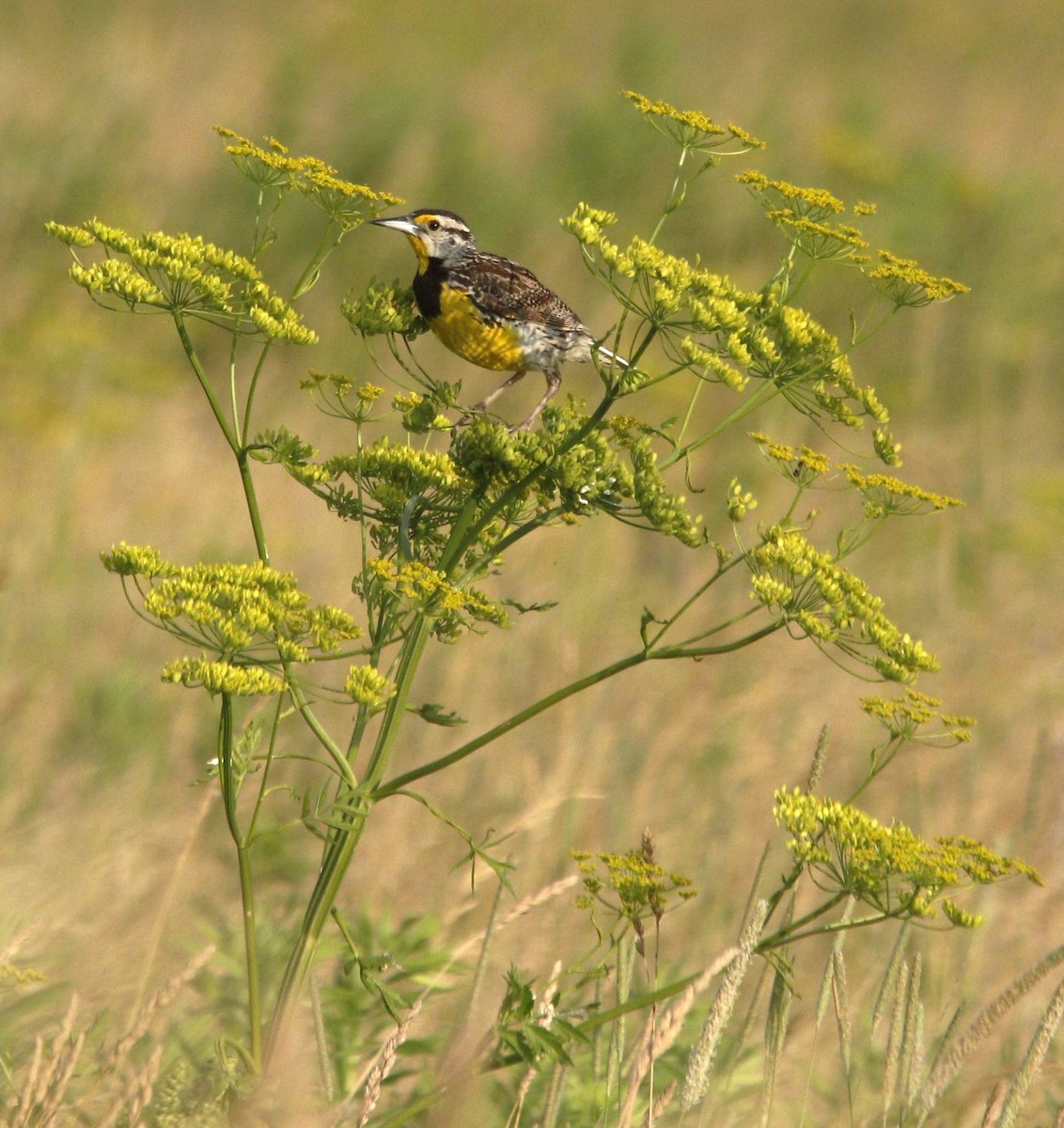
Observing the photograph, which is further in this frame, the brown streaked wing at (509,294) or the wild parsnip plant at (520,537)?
the brown streaked wing at (509,294)

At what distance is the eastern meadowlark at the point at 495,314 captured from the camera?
331 cm

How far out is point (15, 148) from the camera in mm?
11156

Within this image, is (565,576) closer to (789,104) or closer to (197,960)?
(197,960)

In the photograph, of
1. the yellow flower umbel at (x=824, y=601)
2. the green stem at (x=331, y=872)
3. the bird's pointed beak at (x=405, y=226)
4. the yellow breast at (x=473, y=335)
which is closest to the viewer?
the green stem at (x=331, y=872)

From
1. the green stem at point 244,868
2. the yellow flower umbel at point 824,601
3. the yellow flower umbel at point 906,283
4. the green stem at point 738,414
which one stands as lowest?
the green stem at point 244,868

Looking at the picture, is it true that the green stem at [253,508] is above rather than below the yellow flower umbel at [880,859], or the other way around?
above

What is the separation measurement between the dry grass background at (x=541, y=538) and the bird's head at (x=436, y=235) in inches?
51.4

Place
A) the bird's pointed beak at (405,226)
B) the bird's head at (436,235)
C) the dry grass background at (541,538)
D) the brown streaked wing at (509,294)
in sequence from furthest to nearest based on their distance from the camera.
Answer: the dry grass background at (541,538), the bird's pointed beak at (405,226), the bird's head at (436,235), the brown streaked wing at (509,294)

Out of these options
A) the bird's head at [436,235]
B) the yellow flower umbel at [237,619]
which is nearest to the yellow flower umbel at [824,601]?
the yellow flower umbel at [237,619]

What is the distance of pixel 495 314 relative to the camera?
3.45 meters

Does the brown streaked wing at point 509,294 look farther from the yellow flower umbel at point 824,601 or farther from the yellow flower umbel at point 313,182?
the yellow flower umbel at point 824,601

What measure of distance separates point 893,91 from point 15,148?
13138 mm

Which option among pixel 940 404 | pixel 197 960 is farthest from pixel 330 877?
pixel 940 404

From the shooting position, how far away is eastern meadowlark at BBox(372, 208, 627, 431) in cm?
331
